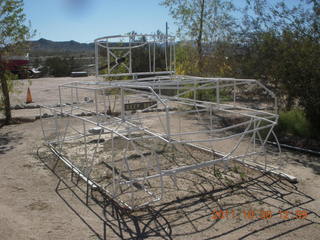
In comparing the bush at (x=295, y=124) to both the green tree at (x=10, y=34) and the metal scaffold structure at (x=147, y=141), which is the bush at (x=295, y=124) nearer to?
the metal scaffold structure at (x=147, y=141)

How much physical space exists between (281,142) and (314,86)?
1.39 metres

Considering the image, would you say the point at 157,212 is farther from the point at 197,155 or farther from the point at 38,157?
the point at 38,157

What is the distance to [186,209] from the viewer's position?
179 inches

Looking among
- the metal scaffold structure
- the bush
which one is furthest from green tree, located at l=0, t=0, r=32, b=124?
the bush

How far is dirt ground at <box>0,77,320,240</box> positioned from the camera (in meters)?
3.96

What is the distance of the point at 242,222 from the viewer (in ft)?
13.6

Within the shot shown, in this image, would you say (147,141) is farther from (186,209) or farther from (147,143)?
(186,209)

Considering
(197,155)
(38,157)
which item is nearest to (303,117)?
(197,155)
